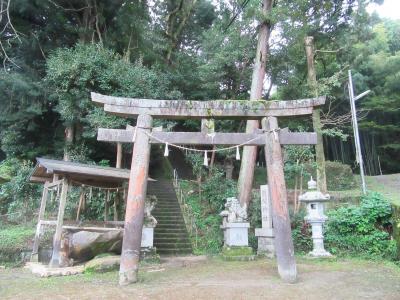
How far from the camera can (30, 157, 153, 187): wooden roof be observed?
837 cm

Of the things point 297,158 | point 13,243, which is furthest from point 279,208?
point 13,243

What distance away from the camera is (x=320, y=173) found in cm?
1318

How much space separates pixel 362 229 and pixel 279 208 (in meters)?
4.93

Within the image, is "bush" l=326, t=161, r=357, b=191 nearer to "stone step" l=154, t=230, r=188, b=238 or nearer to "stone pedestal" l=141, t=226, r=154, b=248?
"stone step" l=154, t=230, r=188, b=238

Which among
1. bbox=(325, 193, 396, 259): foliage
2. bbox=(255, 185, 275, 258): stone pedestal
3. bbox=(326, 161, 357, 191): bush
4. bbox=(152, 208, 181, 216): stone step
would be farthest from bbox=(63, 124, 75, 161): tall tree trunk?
bbox=(326, 161, 357, 191): bush

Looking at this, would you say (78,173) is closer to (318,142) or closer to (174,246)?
(174,246)

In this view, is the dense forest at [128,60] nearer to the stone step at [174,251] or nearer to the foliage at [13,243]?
the foliage at [13,243]

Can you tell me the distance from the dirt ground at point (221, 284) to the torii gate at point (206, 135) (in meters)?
0.91

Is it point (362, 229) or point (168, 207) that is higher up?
point (168, 207)

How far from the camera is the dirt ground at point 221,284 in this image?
16.9 ft

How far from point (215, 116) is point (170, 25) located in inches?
599

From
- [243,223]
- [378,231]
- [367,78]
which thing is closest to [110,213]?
[243,223]

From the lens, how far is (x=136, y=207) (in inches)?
245

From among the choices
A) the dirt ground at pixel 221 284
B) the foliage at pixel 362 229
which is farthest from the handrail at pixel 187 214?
the foliage at pixel 362 229
